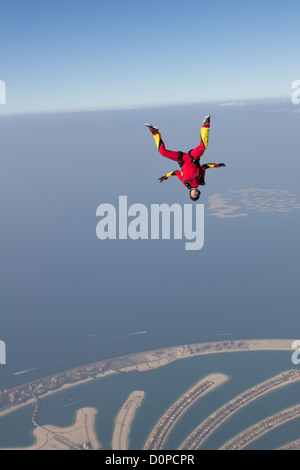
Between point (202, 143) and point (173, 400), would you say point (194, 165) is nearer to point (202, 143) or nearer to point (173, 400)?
point (202, 143)

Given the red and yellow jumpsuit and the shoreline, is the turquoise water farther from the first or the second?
the red and yellow jumpsuit

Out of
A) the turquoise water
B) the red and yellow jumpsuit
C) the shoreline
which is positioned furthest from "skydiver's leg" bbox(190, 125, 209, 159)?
the shoreline

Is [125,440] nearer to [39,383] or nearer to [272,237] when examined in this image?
[39,383]

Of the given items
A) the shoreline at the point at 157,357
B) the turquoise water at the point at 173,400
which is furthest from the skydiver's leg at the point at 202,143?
the shoreline at the point at 157,357

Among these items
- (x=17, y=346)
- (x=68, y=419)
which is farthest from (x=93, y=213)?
(x=68, y=419)

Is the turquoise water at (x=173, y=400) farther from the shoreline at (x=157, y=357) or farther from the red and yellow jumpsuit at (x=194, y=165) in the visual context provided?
the red and yellow jumpsuit at (x=194, y=165)
